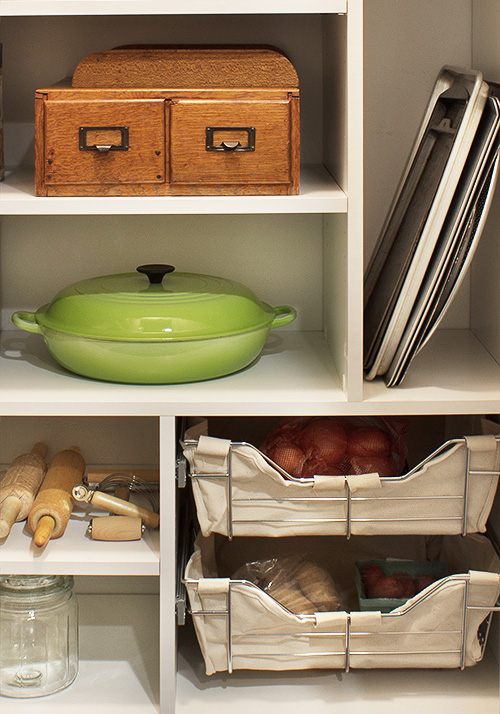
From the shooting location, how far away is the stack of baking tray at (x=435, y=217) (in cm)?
126

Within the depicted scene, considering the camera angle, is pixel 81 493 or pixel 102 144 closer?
pixel 102 144

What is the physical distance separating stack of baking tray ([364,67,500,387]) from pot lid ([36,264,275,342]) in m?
0.21

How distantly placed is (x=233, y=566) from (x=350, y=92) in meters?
0.92

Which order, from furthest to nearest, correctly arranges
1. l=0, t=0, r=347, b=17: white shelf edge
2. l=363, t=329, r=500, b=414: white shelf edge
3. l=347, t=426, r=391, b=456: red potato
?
l=347, t=426, r=391, b=456: red potato < l=363, t=329, r=500, b=414: white shelf edge < l=0, t=0, r=347, b=17: white shelf edge

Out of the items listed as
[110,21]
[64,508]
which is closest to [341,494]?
[64,508]

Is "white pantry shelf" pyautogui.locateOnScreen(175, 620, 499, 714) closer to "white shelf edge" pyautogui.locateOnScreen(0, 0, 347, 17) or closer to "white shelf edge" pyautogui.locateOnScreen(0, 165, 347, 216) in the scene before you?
"white shelf edge" pyautogui.locateOnScreen(0, 165, 347, 216)

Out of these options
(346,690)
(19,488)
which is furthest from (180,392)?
(346,690)

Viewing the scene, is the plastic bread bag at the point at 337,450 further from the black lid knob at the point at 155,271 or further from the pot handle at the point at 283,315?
the black lid knob at the point at 155,271

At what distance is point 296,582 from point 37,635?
44cm

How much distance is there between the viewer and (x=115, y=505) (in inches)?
57.7

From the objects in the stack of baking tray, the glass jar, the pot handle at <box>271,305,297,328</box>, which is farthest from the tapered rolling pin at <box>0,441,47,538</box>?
the stack of baking tray

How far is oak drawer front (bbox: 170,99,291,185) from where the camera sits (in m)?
1.28

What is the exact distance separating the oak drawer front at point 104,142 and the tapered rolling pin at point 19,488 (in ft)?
1.68

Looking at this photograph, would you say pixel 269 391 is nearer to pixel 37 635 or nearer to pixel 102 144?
pixel 102 144
